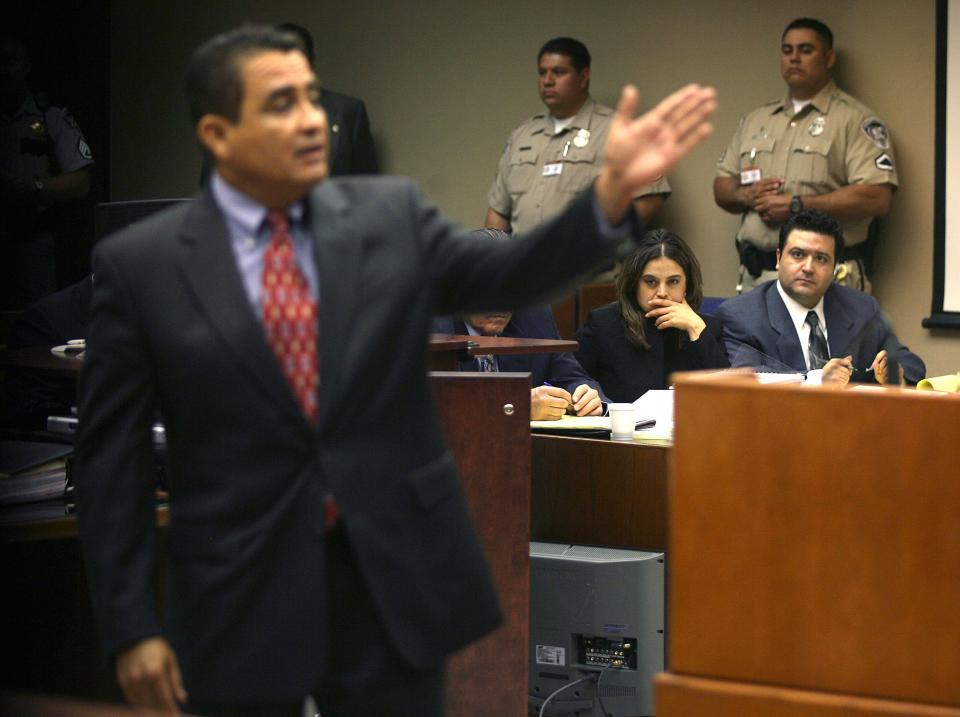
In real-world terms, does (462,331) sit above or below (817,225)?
below

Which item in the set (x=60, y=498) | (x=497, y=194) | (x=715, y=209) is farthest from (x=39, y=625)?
(x=715, y=209)

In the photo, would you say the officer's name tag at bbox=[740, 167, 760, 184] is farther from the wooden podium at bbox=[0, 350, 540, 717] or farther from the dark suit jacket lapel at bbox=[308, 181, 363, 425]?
the dark suit jacket lapel at bbox=[308, 181, 363, 425]

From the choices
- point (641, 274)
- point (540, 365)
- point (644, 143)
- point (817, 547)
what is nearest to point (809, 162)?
point (641, 274)

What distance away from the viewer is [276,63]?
152 cm

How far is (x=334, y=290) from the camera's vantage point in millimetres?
1503

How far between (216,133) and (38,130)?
4068 mm

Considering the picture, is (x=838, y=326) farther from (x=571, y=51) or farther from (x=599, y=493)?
(x=571, y=51)

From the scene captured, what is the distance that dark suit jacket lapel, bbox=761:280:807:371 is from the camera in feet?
13.5

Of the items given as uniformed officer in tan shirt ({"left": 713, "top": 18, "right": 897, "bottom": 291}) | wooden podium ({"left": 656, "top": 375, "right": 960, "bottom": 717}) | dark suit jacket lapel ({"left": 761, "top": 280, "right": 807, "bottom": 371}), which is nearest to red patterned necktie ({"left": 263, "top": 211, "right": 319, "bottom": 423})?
wooden podium ({"left": 656, "top": 375, "right": 960, "bottom": 717})

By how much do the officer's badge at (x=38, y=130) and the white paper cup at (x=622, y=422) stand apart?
3.14m

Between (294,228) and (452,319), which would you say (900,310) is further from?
(294,228)

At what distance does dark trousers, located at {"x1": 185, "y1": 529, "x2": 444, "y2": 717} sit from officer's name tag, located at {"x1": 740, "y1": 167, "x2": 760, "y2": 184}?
432 centimetres

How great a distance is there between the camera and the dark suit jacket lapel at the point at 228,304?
148 cm

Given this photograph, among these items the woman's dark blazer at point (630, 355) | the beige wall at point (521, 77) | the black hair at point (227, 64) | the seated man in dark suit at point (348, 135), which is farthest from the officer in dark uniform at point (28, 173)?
the black hair at point (227, 64)
